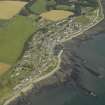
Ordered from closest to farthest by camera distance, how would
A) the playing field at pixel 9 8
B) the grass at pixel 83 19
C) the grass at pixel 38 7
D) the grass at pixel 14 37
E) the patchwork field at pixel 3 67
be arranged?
1. the patchwork field at pixel 3 67
2. the grass at pixel 14 37
3. the grass at pixel 83 19
4. the playing field at pixel 9 8
5. the grass at pixel 38 7

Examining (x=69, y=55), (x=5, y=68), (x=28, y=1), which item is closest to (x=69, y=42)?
(x=69, y=55)

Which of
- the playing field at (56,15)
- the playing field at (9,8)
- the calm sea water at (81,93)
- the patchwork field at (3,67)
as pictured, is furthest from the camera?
the playing field at (9,8)

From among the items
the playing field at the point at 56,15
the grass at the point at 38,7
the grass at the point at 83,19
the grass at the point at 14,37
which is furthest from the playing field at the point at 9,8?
the grass at the point at 83,19

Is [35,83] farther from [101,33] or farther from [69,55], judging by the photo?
[101,33]

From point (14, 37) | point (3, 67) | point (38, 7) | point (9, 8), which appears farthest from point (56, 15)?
point (3, 67)

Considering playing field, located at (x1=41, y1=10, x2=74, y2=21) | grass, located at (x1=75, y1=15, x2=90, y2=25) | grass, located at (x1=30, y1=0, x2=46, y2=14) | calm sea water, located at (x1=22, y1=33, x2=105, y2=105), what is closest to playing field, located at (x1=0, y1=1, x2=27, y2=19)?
grass, located at (x1=30, y1=0, x2=46, y2=14)

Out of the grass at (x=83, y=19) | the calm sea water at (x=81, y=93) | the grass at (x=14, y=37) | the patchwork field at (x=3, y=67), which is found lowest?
the calm sea water at (x=81, y=93)

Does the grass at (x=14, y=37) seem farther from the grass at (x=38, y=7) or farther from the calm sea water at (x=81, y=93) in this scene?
the calm sea water at (x=81, y=93)
